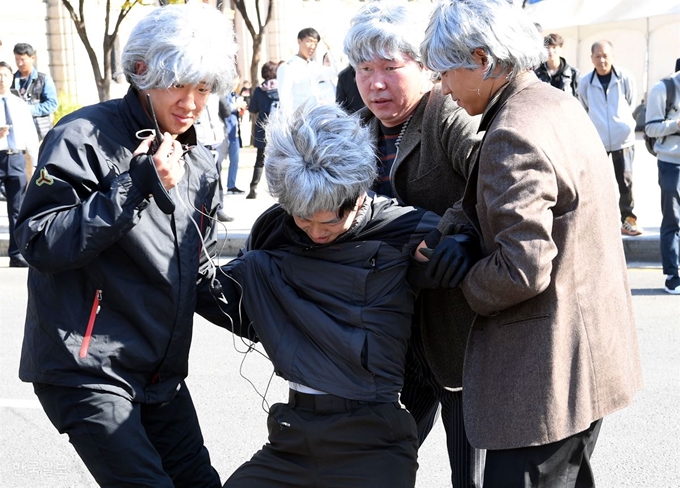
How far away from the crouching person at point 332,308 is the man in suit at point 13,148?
673 cm

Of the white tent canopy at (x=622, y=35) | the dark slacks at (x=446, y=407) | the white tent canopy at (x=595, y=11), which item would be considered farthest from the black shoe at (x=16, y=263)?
the white tent canopy at (x=622, y=35)

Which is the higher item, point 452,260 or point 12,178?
point 452,260

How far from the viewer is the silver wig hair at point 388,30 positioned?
10.3 feet

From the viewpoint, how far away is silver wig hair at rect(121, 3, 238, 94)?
264cm

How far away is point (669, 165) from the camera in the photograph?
24.7 feet

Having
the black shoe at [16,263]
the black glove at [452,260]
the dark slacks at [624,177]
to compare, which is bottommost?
the black shoe at [16,263]

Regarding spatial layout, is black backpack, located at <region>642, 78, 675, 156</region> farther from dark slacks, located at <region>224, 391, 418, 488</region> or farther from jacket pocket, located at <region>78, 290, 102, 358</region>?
jacket pocket, located at <region>78, 290, 102, 358</region>

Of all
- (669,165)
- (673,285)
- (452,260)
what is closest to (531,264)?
(452,260)

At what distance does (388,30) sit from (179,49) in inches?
30.3

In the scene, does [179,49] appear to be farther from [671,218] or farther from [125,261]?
[671,218]

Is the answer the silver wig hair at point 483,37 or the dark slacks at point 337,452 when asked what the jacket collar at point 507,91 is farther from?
the dark slacks at point 337,452

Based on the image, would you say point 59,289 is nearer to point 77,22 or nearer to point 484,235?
point 484,235

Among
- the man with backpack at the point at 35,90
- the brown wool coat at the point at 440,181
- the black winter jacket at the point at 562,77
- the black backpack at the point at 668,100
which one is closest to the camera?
the brown wool coat at the point at 440,181

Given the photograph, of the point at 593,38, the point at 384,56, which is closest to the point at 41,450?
the point at 384,56
